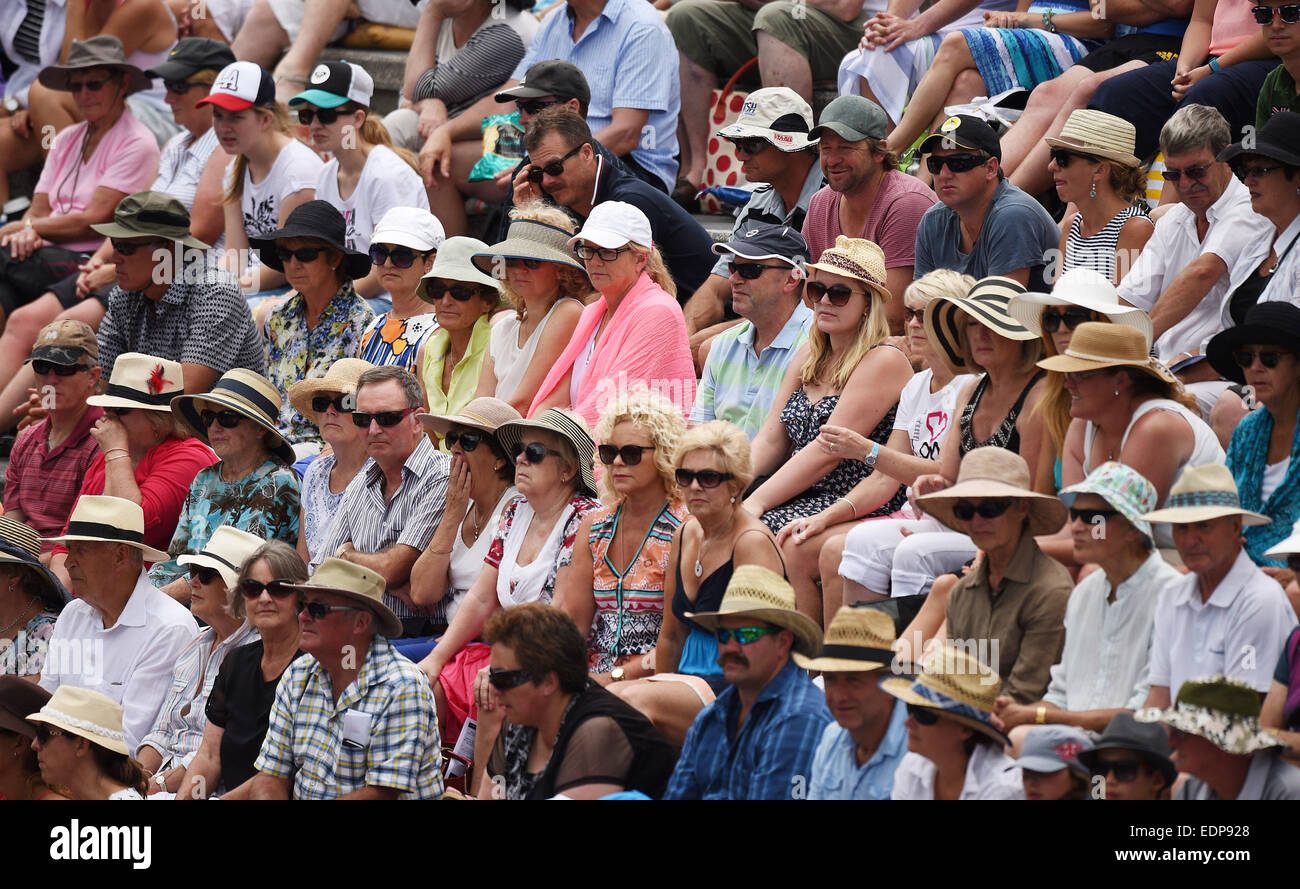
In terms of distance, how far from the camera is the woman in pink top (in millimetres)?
7293

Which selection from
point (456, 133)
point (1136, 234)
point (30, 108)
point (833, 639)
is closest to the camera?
point (833, 639)

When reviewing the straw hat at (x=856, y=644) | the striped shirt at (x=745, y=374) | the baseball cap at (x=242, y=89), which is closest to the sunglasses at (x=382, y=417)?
the striped shirt at (x=745, y=374)

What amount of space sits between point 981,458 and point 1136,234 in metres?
2.24

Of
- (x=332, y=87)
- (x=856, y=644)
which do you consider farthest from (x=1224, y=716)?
(x=332, y=87)

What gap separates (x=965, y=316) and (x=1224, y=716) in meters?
2.31

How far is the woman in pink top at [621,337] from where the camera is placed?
7.29m

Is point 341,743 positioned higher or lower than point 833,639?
lower

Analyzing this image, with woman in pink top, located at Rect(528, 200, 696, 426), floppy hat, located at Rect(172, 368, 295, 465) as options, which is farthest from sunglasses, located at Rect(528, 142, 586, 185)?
floppy hat, located at Rect(172, 368, 295, 465)

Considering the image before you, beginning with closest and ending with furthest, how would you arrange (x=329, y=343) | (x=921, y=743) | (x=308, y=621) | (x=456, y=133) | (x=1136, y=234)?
(x=921, y=743) < (x=308, y=621) < (x=1136, y=234) < (x=329, y=343) < (x=456, y=133)

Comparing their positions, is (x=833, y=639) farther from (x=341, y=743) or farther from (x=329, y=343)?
(x=329, y=343)

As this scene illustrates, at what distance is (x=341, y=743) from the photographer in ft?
18.3

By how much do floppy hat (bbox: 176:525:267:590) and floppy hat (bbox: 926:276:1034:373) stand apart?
263 cm

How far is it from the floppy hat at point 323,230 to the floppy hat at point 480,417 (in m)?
1.76
